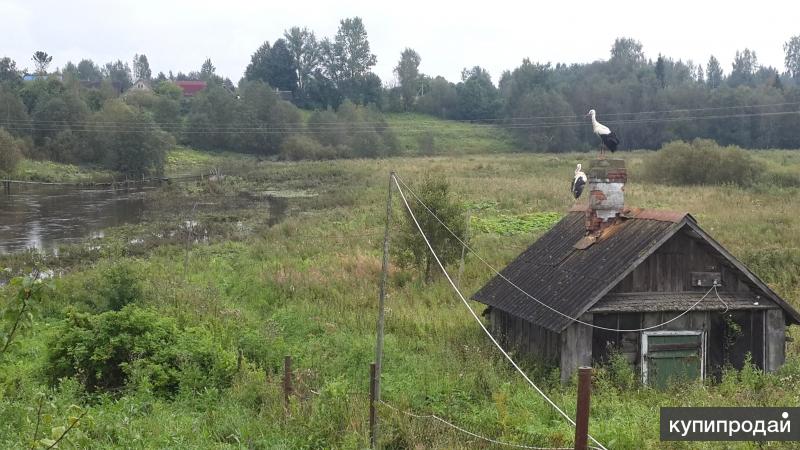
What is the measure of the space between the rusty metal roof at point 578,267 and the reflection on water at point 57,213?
952 inches

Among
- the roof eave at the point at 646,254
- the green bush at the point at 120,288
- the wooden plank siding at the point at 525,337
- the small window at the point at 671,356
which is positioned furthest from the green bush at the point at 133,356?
the small window at the point at 671,356

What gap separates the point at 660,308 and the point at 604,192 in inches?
108

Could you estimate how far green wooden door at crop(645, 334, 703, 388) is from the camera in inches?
516

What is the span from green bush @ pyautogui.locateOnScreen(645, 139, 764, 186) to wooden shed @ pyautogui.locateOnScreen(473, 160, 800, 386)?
1365 inches

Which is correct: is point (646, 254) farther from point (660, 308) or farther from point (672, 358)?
point (672, 358)

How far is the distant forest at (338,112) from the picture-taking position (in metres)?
74.0

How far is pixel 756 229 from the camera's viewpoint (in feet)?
91.7

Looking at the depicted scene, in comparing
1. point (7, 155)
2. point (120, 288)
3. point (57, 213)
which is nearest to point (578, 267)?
point (120, 288)

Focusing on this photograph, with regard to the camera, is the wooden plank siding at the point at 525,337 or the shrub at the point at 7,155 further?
the shrub at the point at 7,155

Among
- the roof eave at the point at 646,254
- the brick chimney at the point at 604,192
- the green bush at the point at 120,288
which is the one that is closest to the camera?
the roof eave at the point at 646,254

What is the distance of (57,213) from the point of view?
45781mm

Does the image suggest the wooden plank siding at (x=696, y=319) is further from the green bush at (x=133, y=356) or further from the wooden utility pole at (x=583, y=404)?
the wooden utility pole at (x=583, y=404)

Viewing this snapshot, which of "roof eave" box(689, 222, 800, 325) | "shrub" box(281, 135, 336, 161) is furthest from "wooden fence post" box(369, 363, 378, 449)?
"shrub" box(281, 135, 336, 161)

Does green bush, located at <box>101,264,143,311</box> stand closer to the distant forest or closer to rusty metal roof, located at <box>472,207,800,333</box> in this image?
rusty metal roof, located at <box>472,207,800,333</box>
